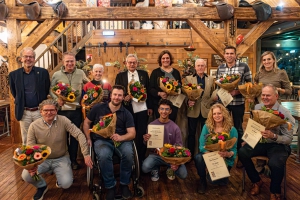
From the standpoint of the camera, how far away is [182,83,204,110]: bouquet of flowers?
3406mm

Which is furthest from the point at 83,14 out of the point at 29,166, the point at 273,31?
the point at 273,31

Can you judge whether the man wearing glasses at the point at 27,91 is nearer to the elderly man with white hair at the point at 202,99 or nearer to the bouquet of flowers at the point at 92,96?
the bouquet of flowers at the point at 92,96

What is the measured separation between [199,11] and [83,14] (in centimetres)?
198

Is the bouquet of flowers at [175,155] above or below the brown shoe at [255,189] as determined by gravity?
above

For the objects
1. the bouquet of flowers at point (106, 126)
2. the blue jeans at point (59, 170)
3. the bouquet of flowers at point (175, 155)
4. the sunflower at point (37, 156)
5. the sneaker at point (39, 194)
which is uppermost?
the bouquet of flowers at point (106, 126)

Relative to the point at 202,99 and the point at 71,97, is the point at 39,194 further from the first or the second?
the point at 202,99

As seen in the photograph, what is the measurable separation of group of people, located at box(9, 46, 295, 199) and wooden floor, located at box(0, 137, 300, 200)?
0.37ft

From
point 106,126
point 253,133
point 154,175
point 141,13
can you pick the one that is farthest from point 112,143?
point 141,13

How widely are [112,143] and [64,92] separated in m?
0.87

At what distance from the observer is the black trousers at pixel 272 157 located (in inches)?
103

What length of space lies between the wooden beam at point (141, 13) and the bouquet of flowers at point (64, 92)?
182 cm

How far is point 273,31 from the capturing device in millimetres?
8172

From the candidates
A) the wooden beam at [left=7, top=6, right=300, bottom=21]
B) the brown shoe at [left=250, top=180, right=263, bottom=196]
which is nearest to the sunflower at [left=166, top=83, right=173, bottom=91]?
the brown shoe at [left=250, top=180, right=263, bottom=196]

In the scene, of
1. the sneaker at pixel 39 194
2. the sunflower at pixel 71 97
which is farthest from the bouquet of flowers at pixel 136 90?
the sneaker at pixel 39 194
